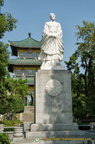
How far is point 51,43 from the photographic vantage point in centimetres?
884

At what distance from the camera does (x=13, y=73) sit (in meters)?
33.0

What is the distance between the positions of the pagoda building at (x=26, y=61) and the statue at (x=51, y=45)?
2120 cm

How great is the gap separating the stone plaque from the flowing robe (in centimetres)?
117

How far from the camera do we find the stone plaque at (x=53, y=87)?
8.14m

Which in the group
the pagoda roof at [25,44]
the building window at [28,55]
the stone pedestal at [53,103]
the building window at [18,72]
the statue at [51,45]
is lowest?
the stone pedestal at [53,103]

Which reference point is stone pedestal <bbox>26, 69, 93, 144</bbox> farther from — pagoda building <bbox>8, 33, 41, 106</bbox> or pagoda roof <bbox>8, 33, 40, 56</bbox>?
pagoda roof <bbox>8, 33, 40, 56</bbox>

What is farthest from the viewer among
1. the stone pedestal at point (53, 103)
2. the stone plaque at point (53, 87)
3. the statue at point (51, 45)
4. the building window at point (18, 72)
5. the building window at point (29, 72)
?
the building window at point (18, 72)

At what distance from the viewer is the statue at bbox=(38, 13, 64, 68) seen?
8797mm

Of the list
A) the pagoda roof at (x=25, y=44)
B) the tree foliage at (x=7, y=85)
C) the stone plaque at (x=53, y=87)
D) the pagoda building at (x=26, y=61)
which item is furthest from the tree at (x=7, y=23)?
the pagoda roof at (x=25, y=44)

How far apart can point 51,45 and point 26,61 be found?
79.6 feet

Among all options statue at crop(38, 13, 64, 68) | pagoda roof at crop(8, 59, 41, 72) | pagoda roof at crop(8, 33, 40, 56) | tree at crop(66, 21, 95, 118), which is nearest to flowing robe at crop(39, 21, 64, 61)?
statue at crop(38, 13, 64, 68)

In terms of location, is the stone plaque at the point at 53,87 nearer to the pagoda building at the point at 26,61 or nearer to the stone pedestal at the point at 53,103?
the stone pedestal at the point at 53,103

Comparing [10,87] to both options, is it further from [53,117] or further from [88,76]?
[53,117]

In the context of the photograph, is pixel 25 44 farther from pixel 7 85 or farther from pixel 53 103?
pixel 53 103
